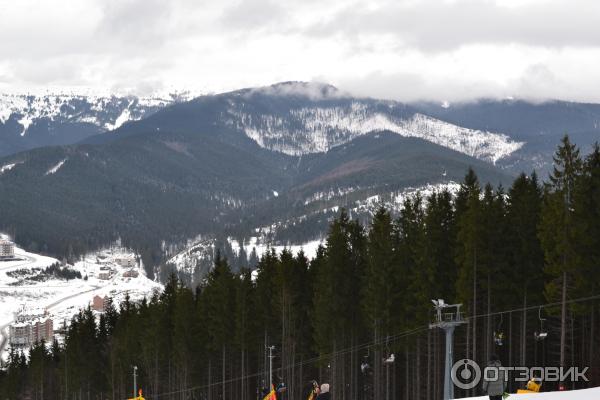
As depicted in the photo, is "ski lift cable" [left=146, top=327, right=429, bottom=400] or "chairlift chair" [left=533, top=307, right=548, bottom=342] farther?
"ski lift cable" [left=146, top=327, right=429, bottom=400]

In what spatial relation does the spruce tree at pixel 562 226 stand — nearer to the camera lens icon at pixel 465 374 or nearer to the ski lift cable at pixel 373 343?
the ski lift cable at pixel 373 343

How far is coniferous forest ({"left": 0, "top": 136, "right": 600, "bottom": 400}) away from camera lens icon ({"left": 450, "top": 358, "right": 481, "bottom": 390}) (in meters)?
0.84

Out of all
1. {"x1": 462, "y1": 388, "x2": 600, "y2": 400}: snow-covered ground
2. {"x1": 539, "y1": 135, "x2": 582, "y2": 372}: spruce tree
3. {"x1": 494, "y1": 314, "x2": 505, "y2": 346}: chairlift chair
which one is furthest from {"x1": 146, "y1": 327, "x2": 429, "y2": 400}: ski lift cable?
{"x1": 462, "y1": 388, "x2": 600, "y2": 400}: snow-covered ground

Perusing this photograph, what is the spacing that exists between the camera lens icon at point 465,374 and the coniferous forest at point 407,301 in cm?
84

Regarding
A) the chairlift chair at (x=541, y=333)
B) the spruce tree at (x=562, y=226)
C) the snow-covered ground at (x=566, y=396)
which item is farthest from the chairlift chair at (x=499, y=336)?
the snow-covered ground at (x=566, y=396)

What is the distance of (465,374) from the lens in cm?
4456

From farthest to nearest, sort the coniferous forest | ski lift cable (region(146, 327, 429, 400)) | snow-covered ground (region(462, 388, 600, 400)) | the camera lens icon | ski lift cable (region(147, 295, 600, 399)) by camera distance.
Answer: ski lift cable (region(146, 327, 429, 400)) < the camera lens icon < the coniferous forest < ski lift cable (region(147, 295, 600, 399)) < snow-covered ground (region(462, 388, 600, 400))

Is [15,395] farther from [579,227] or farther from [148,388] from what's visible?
[579,227]

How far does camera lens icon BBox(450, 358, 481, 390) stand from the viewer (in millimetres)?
43688

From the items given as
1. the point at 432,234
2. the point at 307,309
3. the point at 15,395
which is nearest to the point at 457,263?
the point at 432,234

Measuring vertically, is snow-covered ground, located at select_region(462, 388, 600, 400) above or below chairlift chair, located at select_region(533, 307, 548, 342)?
above

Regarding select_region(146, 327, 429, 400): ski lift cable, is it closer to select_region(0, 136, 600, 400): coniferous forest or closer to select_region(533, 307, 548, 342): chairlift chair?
select_region(0, 136, 600, 400): coniferous forest

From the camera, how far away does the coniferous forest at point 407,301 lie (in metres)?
40.8

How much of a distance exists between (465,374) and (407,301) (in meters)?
6.20
